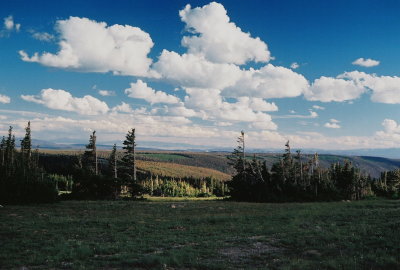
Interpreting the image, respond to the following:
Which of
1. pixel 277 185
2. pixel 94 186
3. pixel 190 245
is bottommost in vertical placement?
pixel 94 186

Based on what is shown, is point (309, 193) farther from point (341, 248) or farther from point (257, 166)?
point (341, 248)

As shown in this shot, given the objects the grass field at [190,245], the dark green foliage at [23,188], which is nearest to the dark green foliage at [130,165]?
the dark green foliage at [23,188]

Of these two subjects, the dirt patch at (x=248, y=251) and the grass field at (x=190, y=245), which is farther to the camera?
the dirt patch at (x=248, y=251)

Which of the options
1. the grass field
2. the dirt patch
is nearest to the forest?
the grass field

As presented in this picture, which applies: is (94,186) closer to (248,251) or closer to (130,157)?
(130,157)

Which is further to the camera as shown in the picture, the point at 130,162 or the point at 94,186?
the point at 130,162

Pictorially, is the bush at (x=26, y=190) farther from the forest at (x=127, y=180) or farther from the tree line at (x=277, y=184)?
the tree line at (x=277, y=184)

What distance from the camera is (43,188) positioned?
4672 cm

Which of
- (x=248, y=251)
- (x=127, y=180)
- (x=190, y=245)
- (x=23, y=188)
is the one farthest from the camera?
(x=127, y=180)

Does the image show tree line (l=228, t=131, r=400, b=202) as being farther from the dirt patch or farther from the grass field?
the dirt patch

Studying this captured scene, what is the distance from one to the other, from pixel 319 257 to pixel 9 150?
75589mm

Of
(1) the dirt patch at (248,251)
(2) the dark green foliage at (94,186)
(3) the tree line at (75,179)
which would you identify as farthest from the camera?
(2) the dark green foliage at (94,186)

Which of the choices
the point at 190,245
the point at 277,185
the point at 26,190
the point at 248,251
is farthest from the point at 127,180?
the point at 248,251

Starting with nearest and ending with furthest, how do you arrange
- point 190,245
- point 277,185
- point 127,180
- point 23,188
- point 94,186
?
point 190,245
point 23,188
point 94,186
point 127,180
point 277,185
